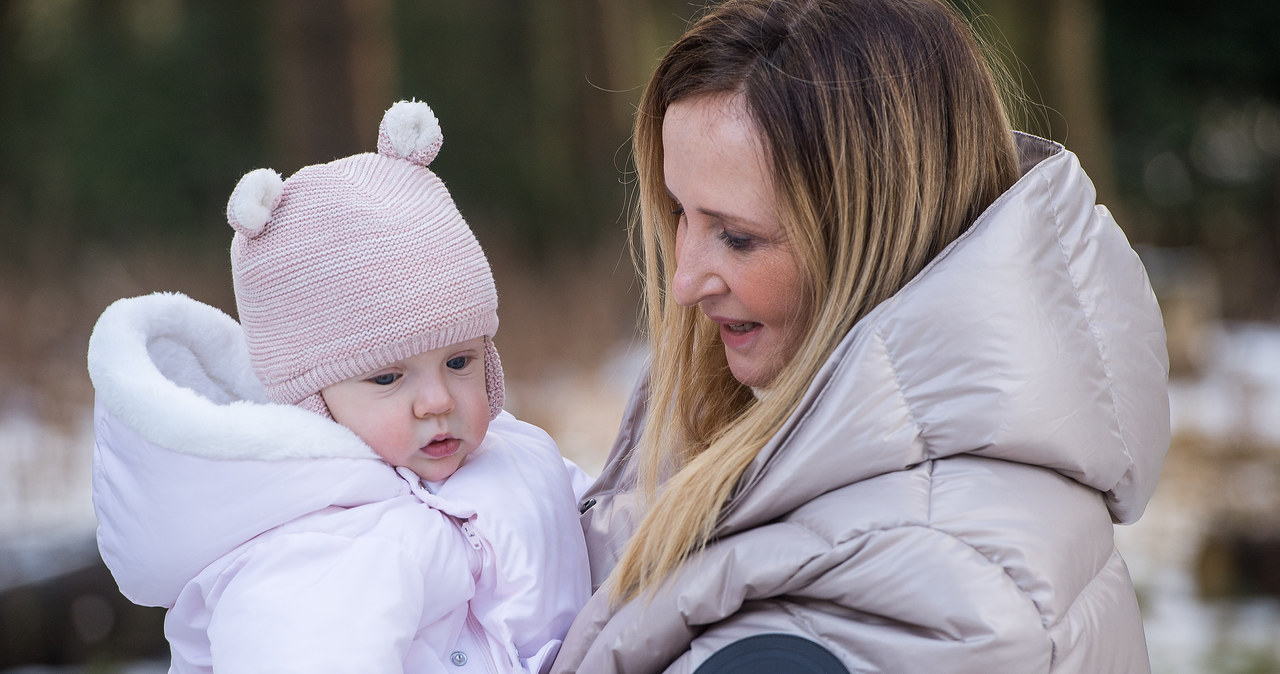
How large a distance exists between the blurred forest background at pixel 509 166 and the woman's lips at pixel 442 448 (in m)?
1.85

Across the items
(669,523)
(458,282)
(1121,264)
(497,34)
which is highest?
(1121,264)

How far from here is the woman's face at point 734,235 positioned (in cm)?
151

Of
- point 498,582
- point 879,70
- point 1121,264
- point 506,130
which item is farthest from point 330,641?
point 506,130

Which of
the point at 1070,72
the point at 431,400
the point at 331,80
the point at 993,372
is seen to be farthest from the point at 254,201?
the point at 1070,72

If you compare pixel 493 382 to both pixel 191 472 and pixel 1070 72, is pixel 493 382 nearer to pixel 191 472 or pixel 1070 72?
pixel 191 472

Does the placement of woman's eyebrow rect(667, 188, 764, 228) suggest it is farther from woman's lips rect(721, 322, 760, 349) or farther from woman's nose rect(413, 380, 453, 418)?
woman's nose rect(413, 380, 453, 418)

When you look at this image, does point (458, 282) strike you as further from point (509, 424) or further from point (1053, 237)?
point (1053, 237)

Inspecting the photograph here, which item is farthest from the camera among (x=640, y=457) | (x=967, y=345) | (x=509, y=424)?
(x=509, y=424)

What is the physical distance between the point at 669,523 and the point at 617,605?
0.43 feet

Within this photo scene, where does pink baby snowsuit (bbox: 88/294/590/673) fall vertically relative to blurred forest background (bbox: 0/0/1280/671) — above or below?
above

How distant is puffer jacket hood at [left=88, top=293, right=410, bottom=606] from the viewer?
1588mm

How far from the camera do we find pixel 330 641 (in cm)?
143

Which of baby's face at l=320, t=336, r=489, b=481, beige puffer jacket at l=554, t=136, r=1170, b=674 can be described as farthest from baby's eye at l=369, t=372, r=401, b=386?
beige puffer jacket at l=554, t=136, r=1170, b=674

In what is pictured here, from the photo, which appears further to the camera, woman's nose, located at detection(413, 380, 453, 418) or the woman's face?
woman's nose, located at detection(413, 380, 453, 418)
